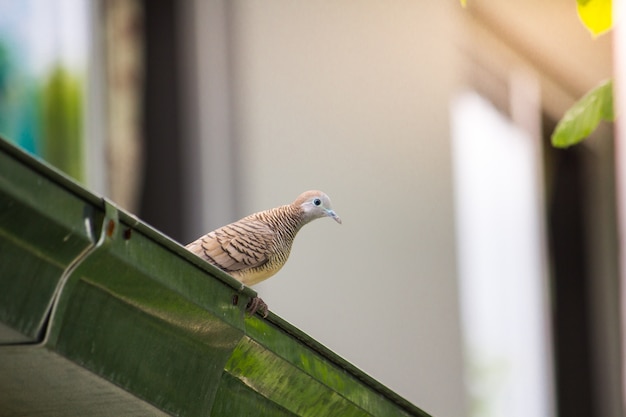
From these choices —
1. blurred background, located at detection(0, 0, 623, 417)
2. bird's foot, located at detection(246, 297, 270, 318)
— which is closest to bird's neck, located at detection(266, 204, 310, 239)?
bird's foot, located at detection(246, 297, 270, 318)

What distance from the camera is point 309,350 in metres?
1.81

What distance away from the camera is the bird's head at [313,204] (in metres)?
3.33

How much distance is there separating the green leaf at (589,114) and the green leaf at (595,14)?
0.21 metres

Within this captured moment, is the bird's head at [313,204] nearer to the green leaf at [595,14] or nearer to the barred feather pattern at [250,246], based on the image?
the barred feather pattern at [250,246]

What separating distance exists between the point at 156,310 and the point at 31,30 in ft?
15.3

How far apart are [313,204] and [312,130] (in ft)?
9.29

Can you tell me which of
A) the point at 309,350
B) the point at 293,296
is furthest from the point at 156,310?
the point at 293,296

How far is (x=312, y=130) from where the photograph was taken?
6.16 meters

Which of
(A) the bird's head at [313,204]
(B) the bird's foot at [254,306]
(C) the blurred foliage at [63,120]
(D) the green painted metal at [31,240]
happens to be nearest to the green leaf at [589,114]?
(B) the bird's foot at [254,306]

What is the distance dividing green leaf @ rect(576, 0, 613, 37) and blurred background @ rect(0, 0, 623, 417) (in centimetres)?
399

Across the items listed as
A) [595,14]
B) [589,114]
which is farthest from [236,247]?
[595,14]

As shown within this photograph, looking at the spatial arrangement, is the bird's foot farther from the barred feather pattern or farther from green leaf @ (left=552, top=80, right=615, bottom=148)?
the barred feather pattern

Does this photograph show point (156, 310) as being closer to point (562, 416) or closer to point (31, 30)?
point (31, 30)

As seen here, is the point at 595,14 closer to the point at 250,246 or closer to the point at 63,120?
the point at 250,246
